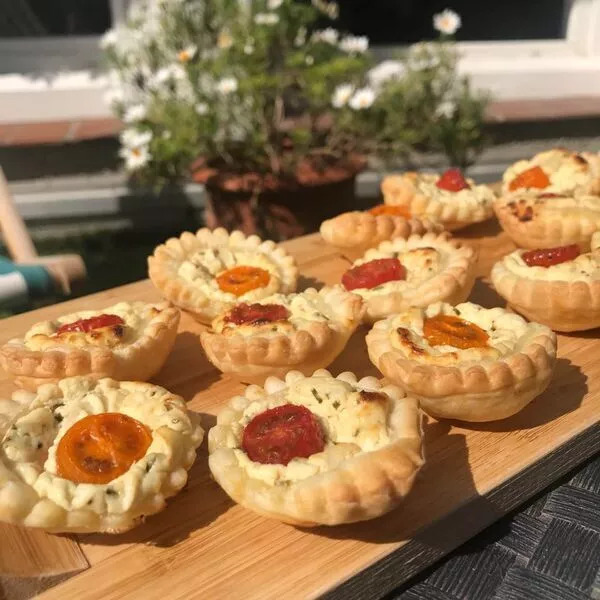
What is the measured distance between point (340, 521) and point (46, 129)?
4.99m

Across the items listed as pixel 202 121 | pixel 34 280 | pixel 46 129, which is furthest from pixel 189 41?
pixel 34 280

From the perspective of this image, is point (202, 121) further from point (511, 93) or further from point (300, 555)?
point (300, 555)

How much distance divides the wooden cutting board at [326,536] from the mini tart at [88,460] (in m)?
0.10

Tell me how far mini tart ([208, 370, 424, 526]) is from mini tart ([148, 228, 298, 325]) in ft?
2.34

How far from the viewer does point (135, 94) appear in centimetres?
549

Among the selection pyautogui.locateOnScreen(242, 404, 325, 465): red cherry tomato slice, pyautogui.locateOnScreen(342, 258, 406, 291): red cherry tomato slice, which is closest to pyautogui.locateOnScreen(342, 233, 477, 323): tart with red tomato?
pyautogui.locateOnScreen(342, 258, 406, 291): red cherry tomato slice

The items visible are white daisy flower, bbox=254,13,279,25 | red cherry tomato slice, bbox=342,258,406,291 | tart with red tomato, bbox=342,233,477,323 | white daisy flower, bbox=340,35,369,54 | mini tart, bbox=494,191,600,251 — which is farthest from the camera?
white daisy flower, bbox=340,35,369,54

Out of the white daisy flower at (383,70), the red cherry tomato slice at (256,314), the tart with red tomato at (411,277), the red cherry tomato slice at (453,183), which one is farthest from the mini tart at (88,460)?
the white daisy flower at (383,70)

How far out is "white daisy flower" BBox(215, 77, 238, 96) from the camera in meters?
4.55

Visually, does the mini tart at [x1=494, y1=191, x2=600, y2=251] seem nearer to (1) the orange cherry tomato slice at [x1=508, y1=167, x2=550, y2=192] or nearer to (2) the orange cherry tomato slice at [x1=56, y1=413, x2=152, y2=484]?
(1) the orange cherry tomato slice at [x1=508, y1=167, x2=550, y2=192]

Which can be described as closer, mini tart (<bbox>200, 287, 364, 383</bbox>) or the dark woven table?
the dark woven table

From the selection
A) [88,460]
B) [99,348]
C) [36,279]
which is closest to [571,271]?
[99,348]

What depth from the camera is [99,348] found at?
2133 mm

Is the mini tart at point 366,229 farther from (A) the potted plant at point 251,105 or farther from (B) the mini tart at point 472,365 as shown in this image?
(A) the potted plant at point 251,105
